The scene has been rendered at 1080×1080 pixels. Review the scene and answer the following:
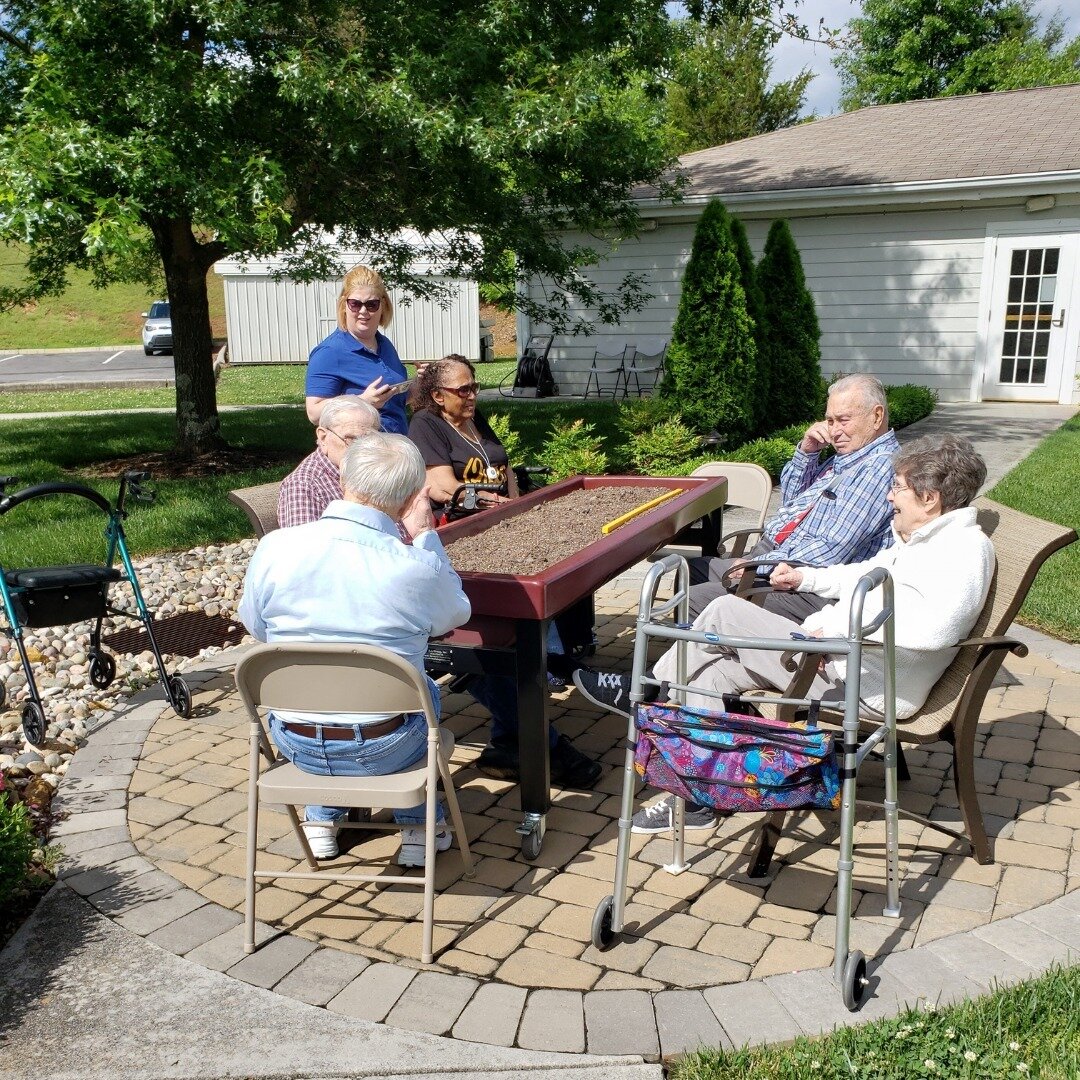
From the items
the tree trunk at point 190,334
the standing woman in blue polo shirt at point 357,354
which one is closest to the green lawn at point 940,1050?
the standing woman in blue polo shirt at point 357,354

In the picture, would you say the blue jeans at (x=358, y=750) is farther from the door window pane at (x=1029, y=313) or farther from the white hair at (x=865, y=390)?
the door window pane at (x=1029, y=313)

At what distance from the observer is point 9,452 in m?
11.6

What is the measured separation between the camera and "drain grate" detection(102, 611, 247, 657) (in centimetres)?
574

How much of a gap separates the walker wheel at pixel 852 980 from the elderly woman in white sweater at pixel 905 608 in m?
0.85

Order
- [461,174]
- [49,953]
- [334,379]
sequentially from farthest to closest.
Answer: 1. [461,174]
2. [334,379]
3. [49,953]

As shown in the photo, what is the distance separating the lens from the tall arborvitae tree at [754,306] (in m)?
10.6

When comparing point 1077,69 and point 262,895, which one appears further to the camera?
point 1077,69

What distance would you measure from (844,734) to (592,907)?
3.43 ft

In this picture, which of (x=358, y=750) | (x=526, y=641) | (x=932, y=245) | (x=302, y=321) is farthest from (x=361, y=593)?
(x=302, y=321)

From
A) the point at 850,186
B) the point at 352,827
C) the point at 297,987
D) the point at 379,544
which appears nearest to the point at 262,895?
the point at 352,827

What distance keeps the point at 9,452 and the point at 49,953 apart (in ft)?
32.5

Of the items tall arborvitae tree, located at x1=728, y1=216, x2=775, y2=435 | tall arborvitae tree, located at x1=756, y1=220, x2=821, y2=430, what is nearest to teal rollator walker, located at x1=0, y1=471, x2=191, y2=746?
tall arborvitae tree, located at x1=728, y1=216, x2=775, y2=435

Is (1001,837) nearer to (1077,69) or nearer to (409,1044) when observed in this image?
(409,1044)

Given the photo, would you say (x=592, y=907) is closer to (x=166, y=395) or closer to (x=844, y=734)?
(x=844, y=734)
